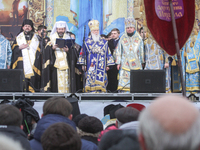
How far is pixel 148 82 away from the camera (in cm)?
525

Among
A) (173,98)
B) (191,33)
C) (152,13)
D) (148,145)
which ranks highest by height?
(152,13)

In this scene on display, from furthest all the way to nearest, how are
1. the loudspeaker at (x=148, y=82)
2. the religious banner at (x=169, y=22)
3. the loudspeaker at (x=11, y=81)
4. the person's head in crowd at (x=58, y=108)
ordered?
1. the loudspeaker at (x=11, y=81)
2. the loudspeaker at (x=148, y=82)
3. the religious banner at (x=169, y=22)
4. the person's head in crowd at (x=58, y=108)

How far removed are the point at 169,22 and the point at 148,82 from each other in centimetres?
222

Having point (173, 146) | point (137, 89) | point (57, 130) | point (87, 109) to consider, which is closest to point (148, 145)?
point (173, 146)

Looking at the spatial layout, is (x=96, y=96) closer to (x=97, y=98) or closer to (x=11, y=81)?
(x=97, y=98)

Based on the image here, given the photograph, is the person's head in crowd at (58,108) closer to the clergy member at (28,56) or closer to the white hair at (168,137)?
the white hair at (168,137)

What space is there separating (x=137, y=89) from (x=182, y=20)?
2247 millimetres

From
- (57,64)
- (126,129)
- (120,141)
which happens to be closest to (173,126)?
(120,141)

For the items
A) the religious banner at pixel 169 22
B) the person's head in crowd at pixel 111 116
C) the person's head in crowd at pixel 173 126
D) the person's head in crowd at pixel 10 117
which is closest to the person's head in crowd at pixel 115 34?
the person's head in crowd at pixel 111 116

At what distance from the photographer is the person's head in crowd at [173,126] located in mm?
753

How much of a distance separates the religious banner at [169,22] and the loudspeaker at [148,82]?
205 cm

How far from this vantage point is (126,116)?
1941 mm

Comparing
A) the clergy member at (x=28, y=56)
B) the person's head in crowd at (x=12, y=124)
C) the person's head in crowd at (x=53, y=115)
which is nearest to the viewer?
the person's head in crowd at (x=12, y=124)

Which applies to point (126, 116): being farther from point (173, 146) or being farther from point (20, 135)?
point (173, 146)
